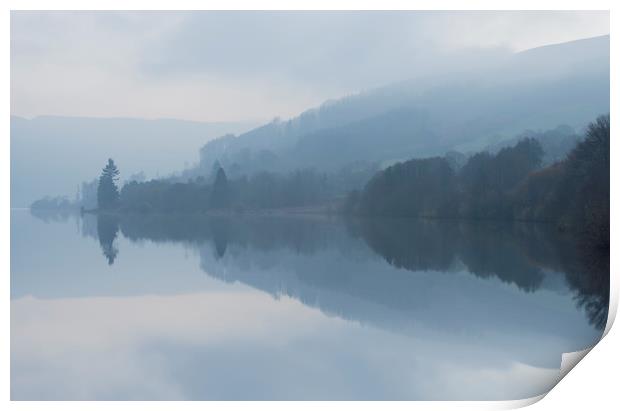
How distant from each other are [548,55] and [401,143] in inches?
42.1

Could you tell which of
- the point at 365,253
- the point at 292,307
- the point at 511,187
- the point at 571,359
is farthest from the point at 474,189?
the point at 292,307

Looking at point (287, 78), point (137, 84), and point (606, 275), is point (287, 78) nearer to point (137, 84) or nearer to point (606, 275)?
point (137, 84)

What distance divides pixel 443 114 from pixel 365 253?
1.00 m

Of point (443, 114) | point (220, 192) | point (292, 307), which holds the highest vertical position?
point (443, 114)

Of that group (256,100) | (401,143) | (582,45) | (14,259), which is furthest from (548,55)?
(14,259)

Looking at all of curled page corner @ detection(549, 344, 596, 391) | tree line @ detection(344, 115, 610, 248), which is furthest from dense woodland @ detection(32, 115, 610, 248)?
curled page corner @ detection(549, 344, 596, 391)

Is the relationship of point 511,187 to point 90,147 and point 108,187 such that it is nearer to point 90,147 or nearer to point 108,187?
point 108,187

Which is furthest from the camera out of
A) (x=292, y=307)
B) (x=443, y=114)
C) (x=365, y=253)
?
(x=443, y=114)

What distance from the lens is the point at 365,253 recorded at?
4535 millimetres

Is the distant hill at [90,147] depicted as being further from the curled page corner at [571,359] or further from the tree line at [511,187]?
the curled page corner at [571,359]

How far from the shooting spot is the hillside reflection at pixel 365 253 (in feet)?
14.6

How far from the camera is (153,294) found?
14.4ft

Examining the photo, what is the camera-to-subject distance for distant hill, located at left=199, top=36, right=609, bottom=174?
4.57 meters

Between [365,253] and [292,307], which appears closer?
[292,307]
